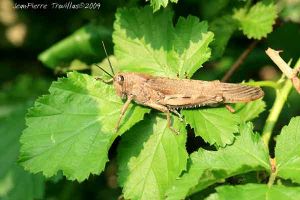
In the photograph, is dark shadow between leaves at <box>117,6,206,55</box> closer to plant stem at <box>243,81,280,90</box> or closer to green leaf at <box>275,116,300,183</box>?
plant stem at <box>243,81,280,90</box>

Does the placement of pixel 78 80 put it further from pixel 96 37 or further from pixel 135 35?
pixel 96 37

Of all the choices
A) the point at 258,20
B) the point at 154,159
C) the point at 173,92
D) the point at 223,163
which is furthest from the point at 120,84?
the point at 258,20

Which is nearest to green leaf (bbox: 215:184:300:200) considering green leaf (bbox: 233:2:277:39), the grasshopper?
the grasshopper

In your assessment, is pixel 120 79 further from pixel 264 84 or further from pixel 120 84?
pixel 264 84

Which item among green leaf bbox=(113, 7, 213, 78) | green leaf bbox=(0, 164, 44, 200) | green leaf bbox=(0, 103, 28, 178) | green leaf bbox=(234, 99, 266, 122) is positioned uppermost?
green leaf bbox=(113, 7, 213, 78)

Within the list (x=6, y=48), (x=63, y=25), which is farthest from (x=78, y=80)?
(x=6, y=48)
